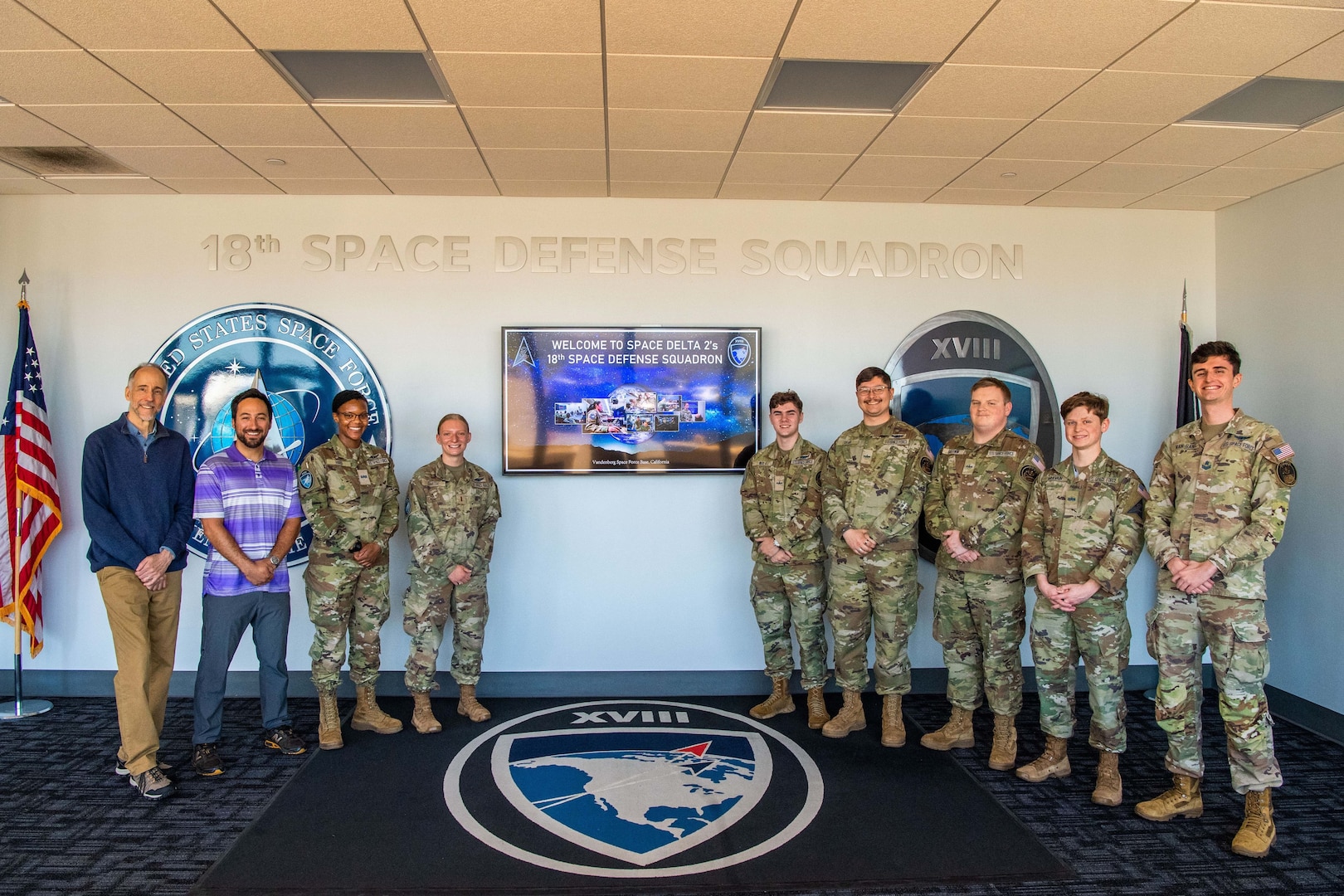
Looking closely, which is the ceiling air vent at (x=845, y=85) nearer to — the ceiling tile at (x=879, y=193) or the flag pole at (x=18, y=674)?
the ceiling tile at (x=879, y=193)

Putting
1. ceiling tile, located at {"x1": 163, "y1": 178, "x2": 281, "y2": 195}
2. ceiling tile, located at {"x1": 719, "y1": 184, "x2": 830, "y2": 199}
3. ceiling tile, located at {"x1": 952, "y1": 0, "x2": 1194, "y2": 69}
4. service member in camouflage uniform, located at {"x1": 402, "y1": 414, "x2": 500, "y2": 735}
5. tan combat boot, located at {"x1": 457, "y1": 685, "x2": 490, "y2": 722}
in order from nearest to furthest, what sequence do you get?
ceiling tile, located at {"x1": 952, "y1": 0, "x2": 1194, "y2": 69} < service member in camouflage uniform, located at {"x1": 402, "y1": 414, "x2": 500, "y2": 735} < tan combat boot, located at {"x1": 457, "y1": 685, "x2": 490, "y2": 722} < ceiling tile, located at {"x1": 163, "y1": 178, "x2": 281, "y2": 195} < ceiling tile, located at {"x1": 719, "y1": 184, "x2": 830, "y2": 199}

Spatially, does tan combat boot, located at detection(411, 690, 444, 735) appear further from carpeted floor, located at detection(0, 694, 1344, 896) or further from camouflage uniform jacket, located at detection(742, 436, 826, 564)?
camouflage uniform jacket, located at detection(742, 436, 826, 564)

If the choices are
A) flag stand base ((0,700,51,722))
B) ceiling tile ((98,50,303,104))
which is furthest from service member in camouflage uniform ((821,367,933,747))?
flag stand base ((0,700,51,722))

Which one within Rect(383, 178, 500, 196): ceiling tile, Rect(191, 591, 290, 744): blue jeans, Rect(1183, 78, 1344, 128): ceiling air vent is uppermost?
Rect(383, 178, 500, 196): ceiling tile

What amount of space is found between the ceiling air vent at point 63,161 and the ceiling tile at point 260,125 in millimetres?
822

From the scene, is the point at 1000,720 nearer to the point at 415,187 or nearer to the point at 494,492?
the point at 494,492

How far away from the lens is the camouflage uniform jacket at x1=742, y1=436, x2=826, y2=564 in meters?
4.15

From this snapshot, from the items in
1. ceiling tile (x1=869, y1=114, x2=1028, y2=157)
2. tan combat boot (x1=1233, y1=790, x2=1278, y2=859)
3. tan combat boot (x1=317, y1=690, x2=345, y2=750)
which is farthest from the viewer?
tan combat boot (x1=317, y1=690, x2=345, y2=750)

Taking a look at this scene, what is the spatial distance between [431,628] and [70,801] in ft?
5.32

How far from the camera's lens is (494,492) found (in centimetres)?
429

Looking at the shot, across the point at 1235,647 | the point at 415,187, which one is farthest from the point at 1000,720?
the point at 415,187

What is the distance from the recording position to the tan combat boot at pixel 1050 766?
11.5 feet

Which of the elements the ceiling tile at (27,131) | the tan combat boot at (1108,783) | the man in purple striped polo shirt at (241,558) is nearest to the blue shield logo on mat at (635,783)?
the man in purple striped polo shirt at (241,558)

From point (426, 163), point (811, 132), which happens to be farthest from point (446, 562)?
point (811, 132)
